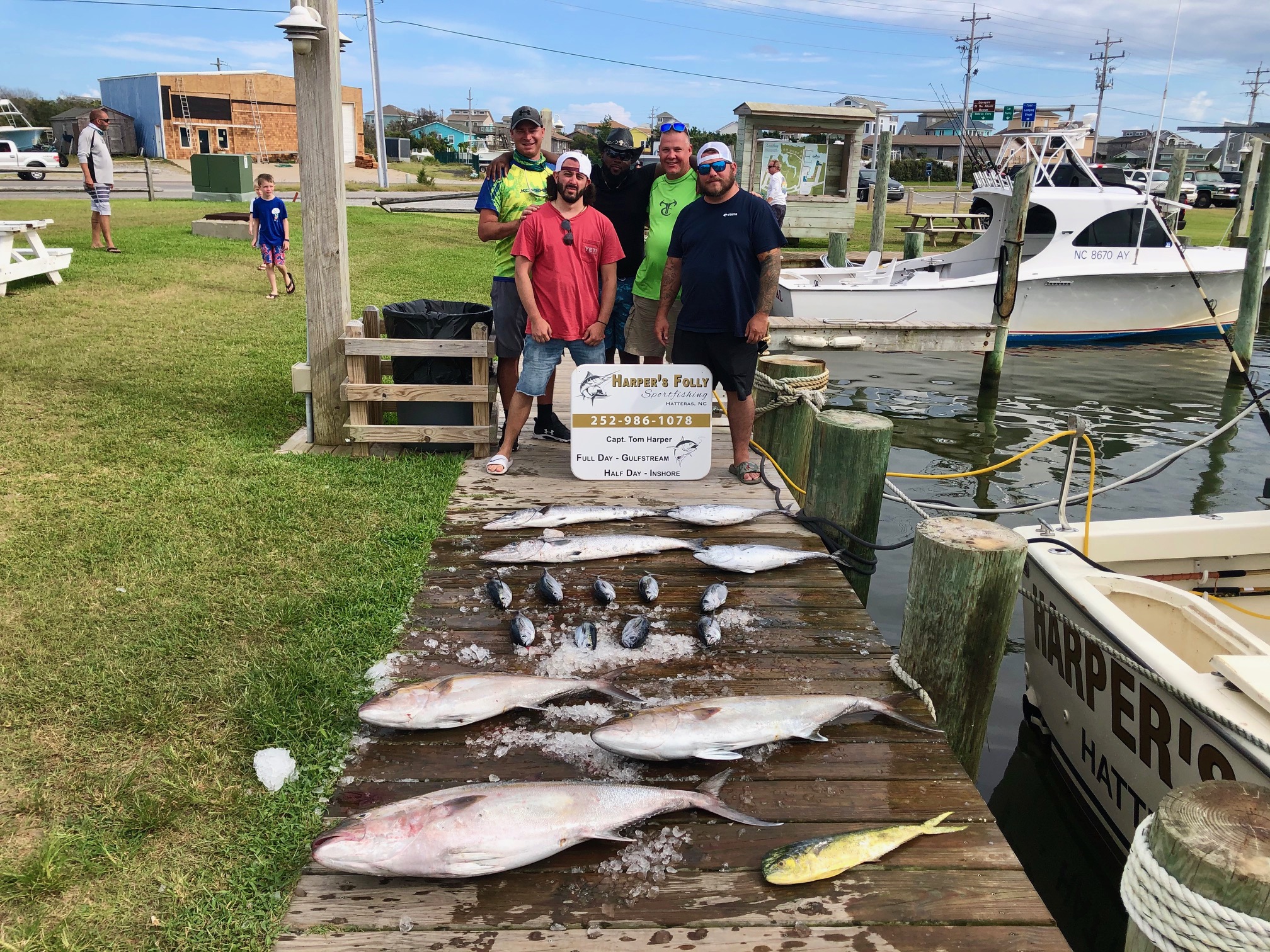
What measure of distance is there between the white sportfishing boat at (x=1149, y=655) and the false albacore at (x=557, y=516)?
2.14 meters

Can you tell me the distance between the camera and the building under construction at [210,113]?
184 feet

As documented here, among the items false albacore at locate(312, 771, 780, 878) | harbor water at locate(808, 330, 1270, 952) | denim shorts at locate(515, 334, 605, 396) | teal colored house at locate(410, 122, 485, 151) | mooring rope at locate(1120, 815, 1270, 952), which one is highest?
teal colored house at locate(410, 122, 485, 151)

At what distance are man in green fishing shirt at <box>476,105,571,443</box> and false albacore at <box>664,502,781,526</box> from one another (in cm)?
168

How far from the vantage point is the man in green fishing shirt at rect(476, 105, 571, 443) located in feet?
18.3

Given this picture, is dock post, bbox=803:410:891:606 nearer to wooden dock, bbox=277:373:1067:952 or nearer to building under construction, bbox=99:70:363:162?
wooden dock, bbox=277:373:1067:952

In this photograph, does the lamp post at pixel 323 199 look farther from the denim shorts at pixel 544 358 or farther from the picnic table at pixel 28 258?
the picnic table at pixel 28 258

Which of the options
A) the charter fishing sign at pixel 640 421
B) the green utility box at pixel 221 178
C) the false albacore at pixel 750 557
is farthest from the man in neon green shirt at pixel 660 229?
the green utility box at pixel 221 178

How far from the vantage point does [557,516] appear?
15.9ft

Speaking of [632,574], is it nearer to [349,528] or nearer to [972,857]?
[349,528]

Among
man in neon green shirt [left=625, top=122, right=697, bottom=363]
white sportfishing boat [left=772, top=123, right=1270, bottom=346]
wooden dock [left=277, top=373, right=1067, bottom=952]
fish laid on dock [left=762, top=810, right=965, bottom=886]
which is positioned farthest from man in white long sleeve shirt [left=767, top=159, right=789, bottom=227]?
fish laid on dock [left=762, top=810, right=965, bottom=886]

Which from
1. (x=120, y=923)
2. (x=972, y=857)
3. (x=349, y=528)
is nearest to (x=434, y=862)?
(x=120, y=923)

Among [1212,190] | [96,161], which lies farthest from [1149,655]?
[1212,190]

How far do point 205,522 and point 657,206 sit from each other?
11.2ft

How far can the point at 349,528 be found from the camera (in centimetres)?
502
